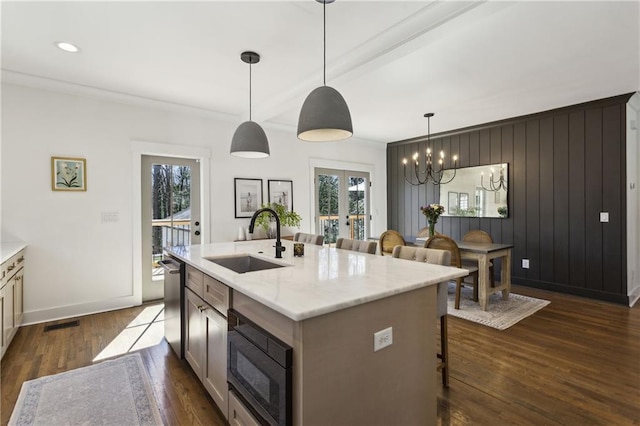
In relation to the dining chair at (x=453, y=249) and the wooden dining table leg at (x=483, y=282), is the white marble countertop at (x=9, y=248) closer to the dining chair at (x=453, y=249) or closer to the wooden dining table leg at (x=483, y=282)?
the dining chair at (x=453, y=249)

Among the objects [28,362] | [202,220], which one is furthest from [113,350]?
[202,220]

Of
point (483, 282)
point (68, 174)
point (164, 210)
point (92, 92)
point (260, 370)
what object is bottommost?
point (483, 282)

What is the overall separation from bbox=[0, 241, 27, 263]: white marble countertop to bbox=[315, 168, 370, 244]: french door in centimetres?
398

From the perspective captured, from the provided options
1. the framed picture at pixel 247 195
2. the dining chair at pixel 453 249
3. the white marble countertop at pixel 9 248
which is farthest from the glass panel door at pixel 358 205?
the white marble countertop at pixel 9 248

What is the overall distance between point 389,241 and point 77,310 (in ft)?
12.8

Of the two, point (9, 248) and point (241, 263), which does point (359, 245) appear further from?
point (9, 248)

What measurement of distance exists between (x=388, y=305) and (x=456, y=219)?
473 cm

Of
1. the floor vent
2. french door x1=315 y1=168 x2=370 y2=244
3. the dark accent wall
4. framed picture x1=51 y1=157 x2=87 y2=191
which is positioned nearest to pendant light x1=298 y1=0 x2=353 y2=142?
framed picture x1=51 y1=157 x2=87 y2=191

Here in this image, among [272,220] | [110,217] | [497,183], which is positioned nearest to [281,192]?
[272,220]

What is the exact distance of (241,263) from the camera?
2.64 m

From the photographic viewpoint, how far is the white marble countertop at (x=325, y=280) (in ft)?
4.18

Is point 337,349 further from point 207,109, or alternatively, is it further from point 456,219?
point 456,219

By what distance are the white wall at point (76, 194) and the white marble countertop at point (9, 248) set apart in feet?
0.25

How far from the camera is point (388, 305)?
148cm
